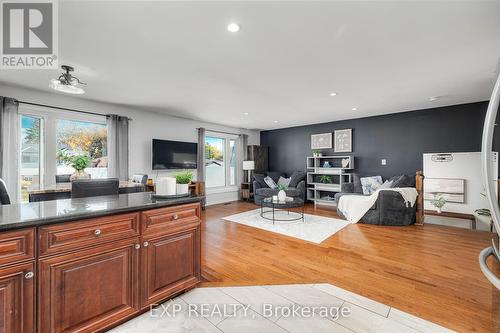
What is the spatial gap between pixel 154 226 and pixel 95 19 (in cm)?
180

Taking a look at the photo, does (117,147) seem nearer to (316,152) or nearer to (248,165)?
(248,165)

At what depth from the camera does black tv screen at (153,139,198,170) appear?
5.14m

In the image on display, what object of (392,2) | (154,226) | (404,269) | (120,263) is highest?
(392,2)

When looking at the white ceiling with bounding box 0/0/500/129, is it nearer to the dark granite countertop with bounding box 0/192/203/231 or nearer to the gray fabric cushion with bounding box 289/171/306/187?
the dark granite countertop with bounding box 0/192/203/231

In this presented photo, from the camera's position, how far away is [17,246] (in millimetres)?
1201

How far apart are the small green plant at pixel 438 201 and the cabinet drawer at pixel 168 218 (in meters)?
4.92

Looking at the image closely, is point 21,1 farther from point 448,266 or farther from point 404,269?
point 448,266

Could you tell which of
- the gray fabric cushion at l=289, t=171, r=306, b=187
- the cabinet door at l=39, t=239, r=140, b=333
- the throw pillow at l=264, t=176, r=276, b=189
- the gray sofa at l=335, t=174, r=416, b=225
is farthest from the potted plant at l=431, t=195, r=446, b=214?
the cabinet door at l=39, t=239, r=140, b=333

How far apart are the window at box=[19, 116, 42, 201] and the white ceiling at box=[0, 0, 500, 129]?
0.67 m

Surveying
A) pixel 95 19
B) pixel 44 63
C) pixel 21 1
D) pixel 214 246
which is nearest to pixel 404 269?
pixel 214 246

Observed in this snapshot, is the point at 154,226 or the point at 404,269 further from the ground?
the point at 154,226

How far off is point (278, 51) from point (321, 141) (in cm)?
466

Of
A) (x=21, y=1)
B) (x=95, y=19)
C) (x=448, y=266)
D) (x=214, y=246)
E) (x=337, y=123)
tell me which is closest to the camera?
(x=21, y=1)

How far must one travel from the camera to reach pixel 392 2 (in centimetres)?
168
